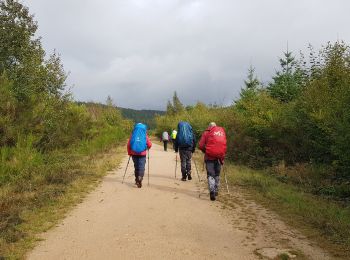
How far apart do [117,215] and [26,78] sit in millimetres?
11932

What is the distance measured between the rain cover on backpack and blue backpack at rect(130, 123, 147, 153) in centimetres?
244

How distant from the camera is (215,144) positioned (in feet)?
33.7

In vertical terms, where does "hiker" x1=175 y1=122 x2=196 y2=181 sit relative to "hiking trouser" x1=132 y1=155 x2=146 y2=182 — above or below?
above

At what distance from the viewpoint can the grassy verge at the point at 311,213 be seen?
6.81 m

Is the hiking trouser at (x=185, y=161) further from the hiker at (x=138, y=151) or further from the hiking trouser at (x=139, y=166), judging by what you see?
the hiking trouser at (x=139, y=166)

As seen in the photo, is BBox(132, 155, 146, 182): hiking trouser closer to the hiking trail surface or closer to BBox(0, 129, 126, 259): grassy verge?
the hiking trail surface

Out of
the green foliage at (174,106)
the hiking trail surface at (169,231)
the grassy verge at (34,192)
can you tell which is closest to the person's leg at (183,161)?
the hiking trail surface at (169,231)

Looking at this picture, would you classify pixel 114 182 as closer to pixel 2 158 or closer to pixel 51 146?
pixel 2 158

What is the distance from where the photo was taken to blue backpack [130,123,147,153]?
1201 centimetres

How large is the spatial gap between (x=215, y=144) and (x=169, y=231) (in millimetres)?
3531

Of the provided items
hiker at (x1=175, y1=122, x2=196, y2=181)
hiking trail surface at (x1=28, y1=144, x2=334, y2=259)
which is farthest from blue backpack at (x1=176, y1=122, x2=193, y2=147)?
hiking trail surface at (x1=28, y1=144, x2=334, y2=259)

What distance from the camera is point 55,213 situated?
8625mm

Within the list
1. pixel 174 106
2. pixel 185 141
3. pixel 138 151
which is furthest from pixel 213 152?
pixel 174 106

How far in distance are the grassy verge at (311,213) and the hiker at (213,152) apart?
1.28 metres
